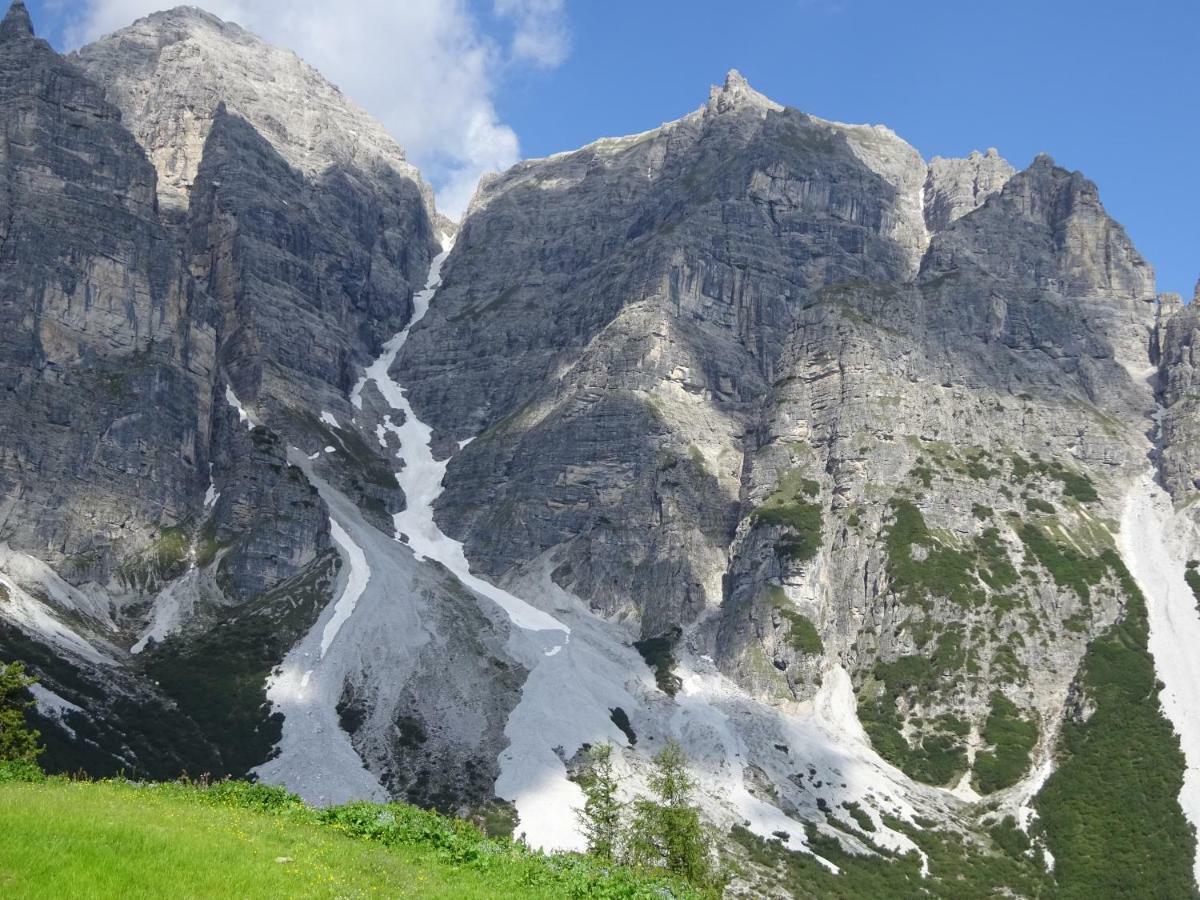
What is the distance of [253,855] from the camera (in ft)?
86.0

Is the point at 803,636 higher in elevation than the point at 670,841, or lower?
higher

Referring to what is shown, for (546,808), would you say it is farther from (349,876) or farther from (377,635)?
(349,876)

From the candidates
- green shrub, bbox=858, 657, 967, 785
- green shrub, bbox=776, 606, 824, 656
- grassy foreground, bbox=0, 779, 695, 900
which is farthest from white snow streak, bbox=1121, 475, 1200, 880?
grassy foreground, bbox=0, 779, 695, 900

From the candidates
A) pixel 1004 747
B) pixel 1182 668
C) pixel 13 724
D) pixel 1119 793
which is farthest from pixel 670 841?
pixel 1182 668

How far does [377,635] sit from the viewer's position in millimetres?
179000

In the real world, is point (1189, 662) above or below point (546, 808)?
above

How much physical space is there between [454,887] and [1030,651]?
179232 mm

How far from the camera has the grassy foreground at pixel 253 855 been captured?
23281mm

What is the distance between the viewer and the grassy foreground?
23.3 metres

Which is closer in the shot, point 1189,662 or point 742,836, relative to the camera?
point 742,836

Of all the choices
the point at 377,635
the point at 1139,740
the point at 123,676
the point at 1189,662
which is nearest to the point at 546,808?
the point at 377,635

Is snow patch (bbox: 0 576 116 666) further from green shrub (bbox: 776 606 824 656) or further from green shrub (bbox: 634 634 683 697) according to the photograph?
green shrub (bbox: 776 606 824 656)

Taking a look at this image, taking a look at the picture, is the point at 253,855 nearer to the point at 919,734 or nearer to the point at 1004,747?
the point at 1004,747

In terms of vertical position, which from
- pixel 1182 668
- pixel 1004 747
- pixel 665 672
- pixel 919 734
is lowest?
pixel 665 672
